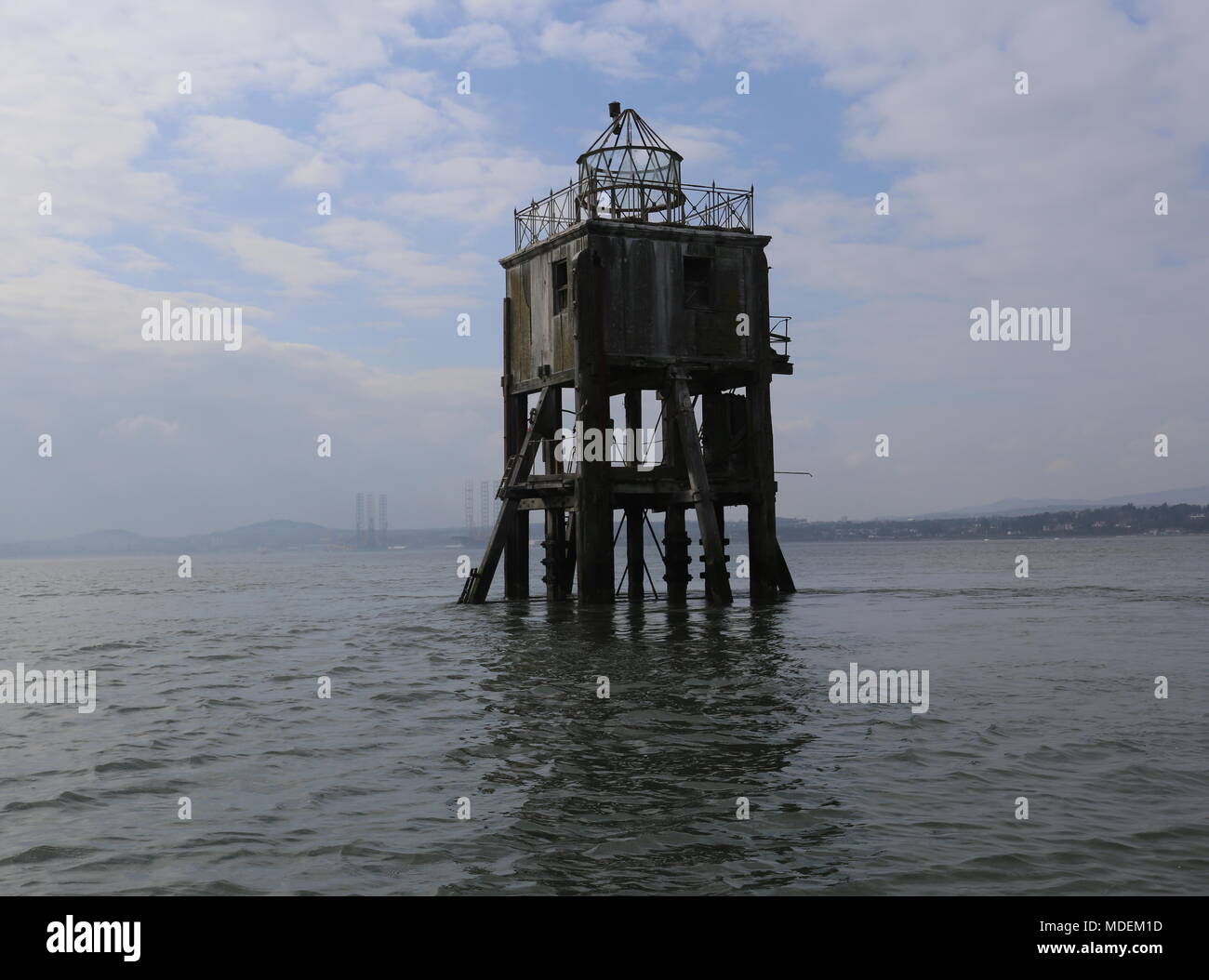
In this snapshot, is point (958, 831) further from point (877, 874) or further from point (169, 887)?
point (169, 887)

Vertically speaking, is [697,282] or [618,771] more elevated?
[697,282]

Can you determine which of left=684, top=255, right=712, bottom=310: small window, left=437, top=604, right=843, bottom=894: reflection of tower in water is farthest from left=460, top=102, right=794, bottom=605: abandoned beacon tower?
left=437, top=604, right=843, bottom=894: reflection of tower in water

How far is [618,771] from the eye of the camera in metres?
11.3

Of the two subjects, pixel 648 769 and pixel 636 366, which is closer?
pixel 648 769

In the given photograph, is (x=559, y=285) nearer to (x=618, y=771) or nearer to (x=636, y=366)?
(x=636, y=366)

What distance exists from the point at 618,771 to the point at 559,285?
21709mm

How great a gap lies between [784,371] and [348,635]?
14937 mm

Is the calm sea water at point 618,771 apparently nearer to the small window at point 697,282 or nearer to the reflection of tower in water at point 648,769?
the reflection of tower in water at point 648,769

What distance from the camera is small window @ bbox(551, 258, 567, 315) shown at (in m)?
31.1

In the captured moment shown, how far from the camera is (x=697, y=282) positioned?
31.2 meters

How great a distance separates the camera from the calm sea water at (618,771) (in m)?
8.23

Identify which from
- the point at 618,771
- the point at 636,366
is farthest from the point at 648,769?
the point at 636,366

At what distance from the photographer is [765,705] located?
15.6 metres

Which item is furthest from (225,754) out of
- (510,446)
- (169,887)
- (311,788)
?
(510,446)
